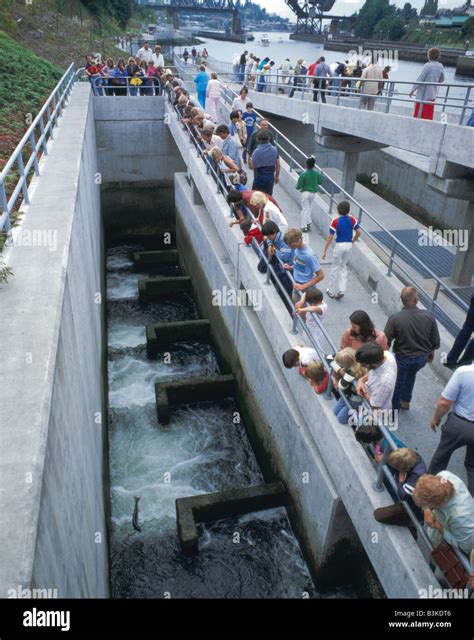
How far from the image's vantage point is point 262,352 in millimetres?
9055

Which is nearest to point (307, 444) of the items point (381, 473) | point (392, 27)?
point (381, 473)

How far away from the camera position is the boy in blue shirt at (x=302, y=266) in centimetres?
683

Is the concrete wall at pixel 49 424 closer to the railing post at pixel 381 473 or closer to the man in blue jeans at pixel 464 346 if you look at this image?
the railing post at pixel 381 473

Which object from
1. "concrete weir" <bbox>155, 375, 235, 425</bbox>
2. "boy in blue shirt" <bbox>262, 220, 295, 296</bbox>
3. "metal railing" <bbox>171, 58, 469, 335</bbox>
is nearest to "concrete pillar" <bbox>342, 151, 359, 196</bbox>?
"metal railing" <bbox>171, 58, 469, 335</bbox>

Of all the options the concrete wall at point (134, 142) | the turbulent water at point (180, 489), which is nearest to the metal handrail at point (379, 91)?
the concrete wall at point (134, 142)

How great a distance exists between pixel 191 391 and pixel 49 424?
7507mm

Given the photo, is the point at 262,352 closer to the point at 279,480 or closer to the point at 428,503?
the point at 279,480

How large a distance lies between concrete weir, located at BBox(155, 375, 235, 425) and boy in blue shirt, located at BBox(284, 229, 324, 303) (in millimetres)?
4472

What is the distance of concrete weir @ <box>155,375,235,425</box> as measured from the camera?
1109 centimetres

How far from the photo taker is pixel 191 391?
11.4 meters

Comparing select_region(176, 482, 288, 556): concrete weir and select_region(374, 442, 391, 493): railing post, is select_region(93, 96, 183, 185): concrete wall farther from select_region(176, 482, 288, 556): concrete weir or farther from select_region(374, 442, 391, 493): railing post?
select_region(374, 442, 391, 493): railing post

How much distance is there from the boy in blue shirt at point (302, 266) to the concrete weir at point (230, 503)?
11.0 feet
